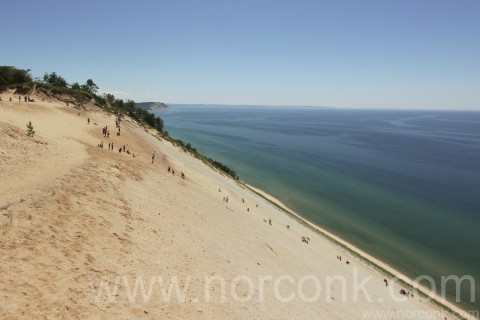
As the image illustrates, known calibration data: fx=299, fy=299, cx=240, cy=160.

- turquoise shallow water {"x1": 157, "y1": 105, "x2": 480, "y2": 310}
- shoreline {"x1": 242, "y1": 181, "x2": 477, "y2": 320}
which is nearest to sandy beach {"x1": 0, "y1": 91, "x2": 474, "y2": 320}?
shoreline {"x1": 242, "y1": 181, "x2": 477, "y2": 320}

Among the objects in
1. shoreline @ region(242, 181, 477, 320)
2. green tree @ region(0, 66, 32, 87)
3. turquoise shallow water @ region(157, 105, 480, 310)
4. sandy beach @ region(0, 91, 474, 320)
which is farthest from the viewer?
green tree @ region(0, 66, 32, 87)

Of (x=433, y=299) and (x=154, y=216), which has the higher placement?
(x=154, y=216)

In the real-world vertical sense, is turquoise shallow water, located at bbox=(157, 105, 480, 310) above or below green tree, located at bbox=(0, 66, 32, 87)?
below

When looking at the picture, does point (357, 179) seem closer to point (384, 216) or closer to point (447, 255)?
point (384, 216)

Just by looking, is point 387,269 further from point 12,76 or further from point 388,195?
point 12,76

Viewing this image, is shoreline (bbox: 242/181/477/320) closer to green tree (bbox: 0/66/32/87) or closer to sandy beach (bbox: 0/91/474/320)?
sandy beach (bbox: 0/91/474/320)

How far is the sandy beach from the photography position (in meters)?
12.7

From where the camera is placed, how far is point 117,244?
55.8 feet

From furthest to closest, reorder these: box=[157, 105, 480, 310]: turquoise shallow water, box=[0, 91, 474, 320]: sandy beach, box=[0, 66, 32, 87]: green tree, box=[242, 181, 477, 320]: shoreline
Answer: box=[0, 66, 32, 87]: green tree → box=[157, 105, 480, 310]: turquoise shallow water → box=[242, 181, 477, 320]: shoreline → box=[0, 91, 474, 320]: sandy beach

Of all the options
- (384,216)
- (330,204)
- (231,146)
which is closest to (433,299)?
(384,216)

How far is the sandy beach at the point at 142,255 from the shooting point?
501 inches

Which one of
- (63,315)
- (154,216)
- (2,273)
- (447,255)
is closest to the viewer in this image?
(63,315)

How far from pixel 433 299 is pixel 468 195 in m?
51.6

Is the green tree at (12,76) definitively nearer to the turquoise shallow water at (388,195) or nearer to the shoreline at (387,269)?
the turquoise shallow water at (388,195)
